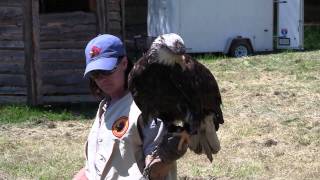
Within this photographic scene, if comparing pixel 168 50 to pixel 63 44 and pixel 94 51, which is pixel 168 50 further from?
pixel 63 44

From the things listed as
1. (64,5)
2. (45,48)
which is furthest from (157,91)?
(64,5)

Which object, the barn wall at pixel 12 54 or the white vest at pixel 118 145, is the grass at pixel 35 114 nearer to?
the barn wall at pixel 12 54

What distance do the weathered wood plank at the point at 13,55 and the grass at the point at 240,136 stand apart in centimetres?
71

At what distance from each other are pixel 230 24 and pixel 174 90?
44.3 feet

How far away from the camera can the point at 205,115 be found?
3.22 metres

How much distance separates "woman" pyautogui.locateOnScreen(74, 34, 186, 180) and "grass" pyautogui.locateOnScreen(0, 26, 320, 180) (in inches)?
140

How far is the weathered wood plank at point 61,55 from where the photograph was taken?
9992 mm

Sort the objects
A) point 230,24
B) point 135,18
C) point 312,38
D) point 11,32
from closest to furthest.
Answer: point 11,32 < point 230,24 < point 135,18 < point 312,38

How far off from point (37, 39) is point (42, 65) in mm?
418

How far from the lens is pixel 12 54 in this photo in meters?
9.84

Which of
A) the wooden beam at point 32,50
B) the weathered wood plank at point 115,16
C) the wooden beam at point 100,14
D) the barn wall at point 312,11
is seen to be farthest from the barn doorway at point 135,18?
the wooden beam at point 32,50

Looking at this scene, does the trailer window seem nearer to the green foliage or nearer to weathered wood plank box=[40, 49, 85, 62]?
weathered wood plank box=[40, 49, 85, 62]

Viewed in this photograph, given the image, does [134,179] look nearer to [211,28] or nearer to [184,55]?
[184,55]

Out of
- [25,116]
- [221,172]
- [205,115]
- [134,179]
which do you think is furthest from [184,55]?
[25,116]
